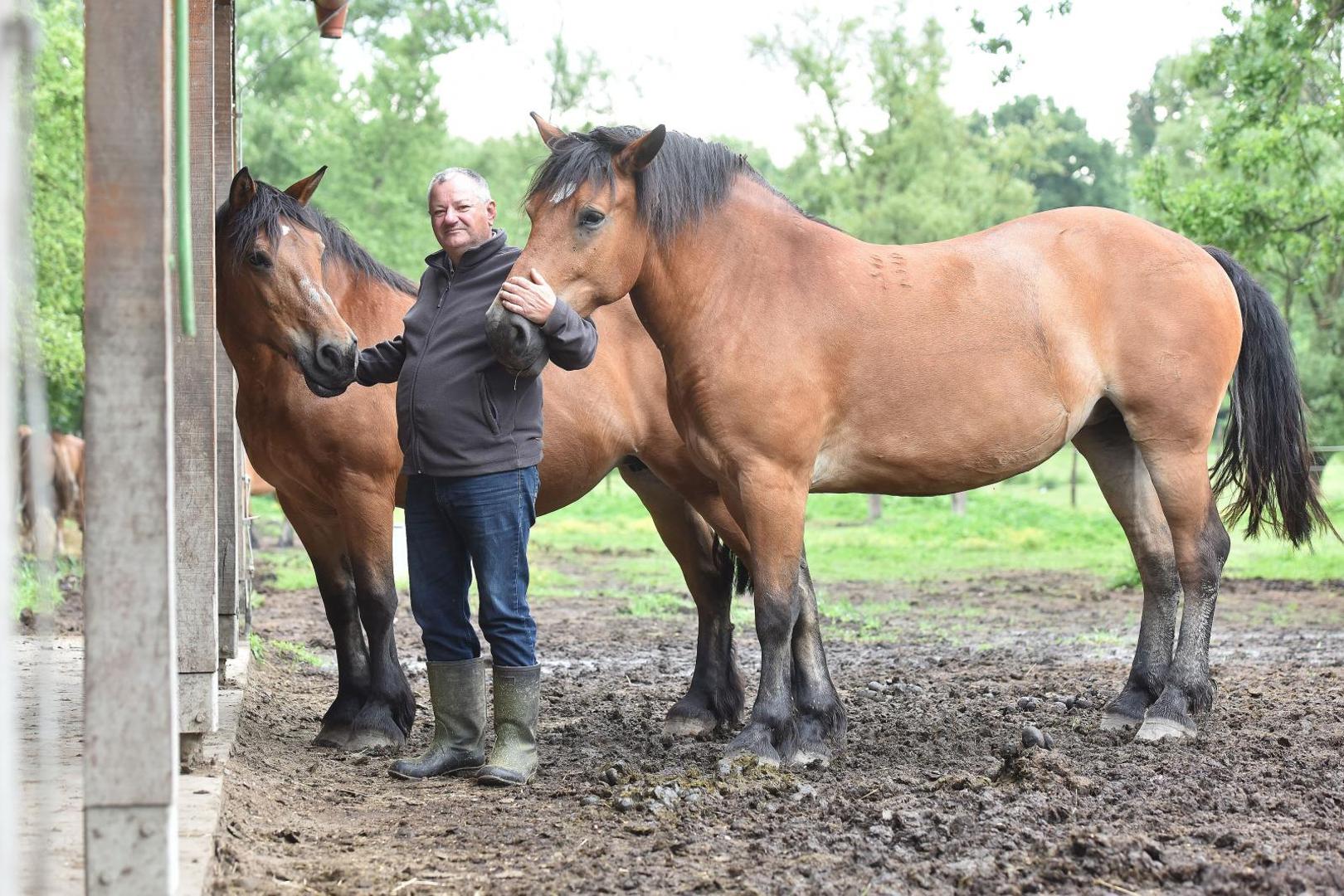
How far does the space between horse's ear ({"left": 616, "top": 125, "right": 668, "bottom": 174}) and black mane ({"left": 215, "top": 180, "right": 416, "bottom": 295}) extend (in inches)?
49.2

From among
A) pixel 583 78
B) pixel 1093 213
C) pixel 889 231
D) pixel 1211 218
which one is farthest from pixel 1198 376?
pixel 583 78

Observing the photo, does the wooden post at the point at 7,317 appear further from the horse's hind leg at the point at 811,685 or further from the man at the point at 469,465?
the horse's hind leg at the point at 811,685

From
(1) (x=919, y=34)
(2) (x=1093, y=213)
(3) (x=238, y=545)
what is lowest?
(3) (x=238, y=545)

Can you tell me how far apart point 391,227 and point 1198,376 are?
1682cm

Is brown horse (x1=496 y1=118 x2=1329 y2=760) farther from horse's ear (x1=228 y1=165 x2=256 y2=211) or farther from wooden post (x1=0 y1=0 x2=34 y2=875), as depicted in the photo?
wooden post (x1=0 y1=0 x2=34 y2=875)

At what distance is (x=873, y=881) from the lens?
3.15 meters

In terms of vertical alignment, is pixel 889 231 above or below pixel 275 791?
above

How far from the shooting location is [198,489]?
432 cm

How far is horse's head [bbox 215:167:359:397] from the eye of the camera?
4.52 metres

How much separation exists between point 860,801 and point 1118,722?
5.68ft

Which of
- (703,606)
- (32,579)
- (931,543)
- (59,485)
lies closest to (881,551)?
(931,543)

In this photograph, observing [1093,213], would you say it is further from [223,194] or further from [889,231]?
[889,231]

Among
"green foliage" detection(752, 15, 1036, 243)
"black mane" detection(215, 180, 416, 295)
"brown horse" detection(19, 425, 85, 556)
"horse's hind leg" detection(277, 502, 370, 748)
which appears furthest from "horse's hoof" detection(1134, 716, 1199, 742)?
"green foliage" detection(752, 15, 1036, 243)

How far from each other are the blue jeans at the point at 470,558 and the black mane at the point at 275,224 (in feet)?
3.64
